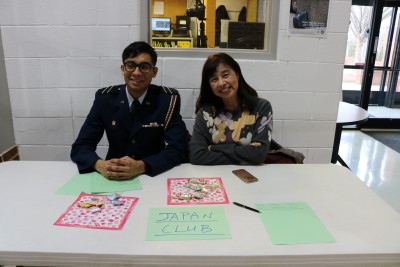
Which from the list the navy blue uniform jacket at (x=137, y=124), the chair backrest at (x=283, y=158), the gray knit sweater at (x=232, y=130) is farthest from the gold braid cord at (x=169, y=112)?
the chair backrest at (x=283, y=158)

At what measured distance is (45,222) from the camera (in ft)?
3.35

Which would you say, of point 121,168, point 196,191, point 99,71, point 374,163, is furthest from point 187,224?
point 374,163

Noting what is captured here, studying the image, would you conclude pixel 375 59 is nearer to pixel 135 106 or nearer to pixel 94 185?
pixel 135 106

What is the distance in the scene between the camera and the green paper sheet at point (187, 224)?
96cm

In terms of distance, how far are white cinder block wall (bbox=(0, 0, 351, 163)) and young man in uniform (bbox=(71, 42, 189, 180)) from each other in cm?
40

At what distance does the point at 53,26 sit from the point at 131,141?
907 mm

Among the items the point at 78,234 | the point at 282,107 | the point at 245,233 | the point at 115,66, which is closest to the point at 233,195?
the point at 245,233

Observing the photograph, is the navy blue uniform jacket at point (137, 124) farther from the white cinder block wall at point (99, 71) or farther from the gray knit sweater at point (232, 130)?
the white cinder block wall at point (99, 71)

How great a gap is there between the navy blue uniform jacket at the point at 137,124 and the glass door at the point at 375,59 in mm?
4283

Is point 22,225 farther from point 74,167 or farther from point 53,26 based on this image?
point 53,26

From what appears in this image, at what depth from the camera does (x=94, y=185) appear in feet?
4.28

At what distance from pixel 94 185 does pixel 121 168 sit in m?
0.12

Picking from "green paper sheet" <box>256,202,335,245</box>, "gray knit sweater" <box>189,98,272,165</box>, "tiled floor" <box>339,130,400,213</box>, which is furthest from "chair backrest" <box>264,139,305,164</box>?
"tiled floor" <box>339,130,400,213</box>

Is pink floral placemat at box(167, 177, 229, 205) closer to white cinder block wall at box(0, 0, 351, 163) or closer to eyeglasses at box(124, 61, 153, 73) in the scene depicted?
eyeglasses at box(124, 61, 153, 73)
